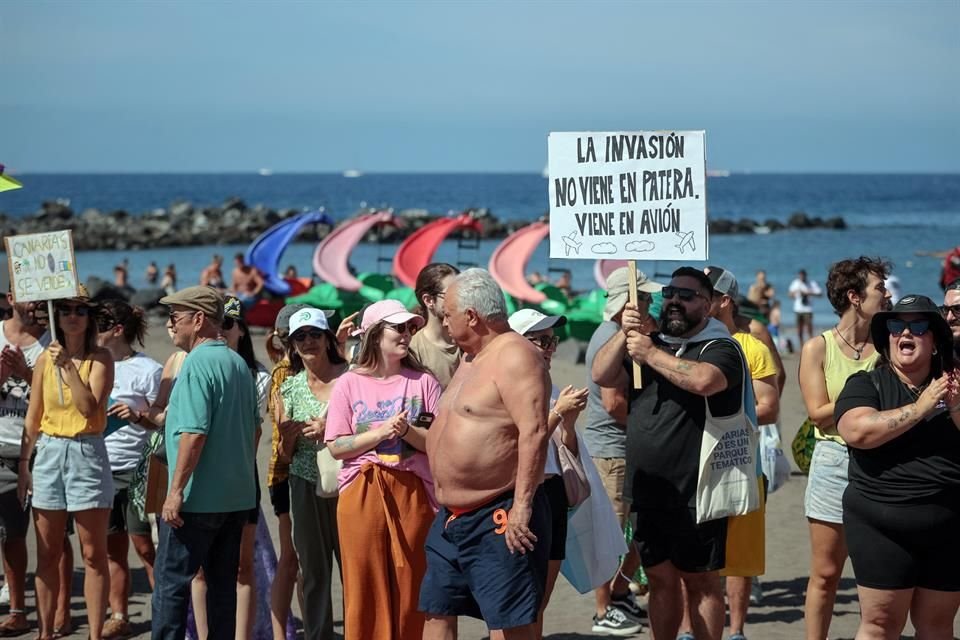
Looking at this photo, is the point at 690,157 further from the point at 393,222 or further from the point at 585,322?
the point at 393,222

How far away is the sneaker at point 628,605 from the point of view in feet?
24.1

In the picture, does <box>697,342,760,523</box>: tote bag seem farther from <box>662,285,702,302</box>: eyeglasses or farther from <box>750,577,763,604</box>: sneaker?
<box>750,577,763,604</box>: sneaker

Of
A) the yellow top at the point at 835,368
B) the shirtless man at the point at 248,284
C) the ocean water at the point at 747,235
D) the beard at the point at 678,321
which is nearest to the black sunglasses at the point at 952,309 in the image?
the yellow top at the point at 835,368

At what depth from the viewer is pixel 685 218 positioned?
18.7 ft

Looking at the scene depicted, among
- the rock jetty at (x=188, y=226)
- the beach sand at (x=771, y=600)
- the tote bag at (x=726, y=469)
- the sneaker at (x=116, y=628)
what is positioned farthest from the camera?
the rock jetty at (x=188, y=226)

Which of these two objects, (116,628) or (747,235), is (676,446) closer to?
(116,628)

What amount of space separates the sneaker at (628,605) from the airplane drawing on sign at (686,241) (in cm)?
257

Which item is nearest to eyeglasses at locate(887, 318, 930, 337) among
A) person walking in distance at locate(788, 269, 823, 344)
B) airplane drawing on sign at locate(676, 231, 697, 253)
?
airplane drawing on sign at locate(676, 231, 697, 253)

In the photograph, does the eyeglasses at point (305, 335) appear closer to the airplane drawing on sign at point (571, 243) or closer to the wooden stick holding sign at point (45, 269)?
the wooden stick holding sign at point (45, 269)

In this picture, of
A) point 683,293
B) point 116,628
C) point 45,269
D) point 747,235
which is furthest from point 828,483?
point 747,235

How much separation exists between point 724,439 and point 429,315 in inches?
65.4

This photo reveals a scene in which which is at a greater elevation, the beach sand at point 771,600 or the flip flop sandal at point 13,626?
the flip flop sandal at point 13,626

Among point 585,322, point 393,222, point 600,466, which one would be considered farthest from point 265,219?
point 600,466

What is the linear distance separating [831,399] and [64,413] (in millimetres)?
3847
